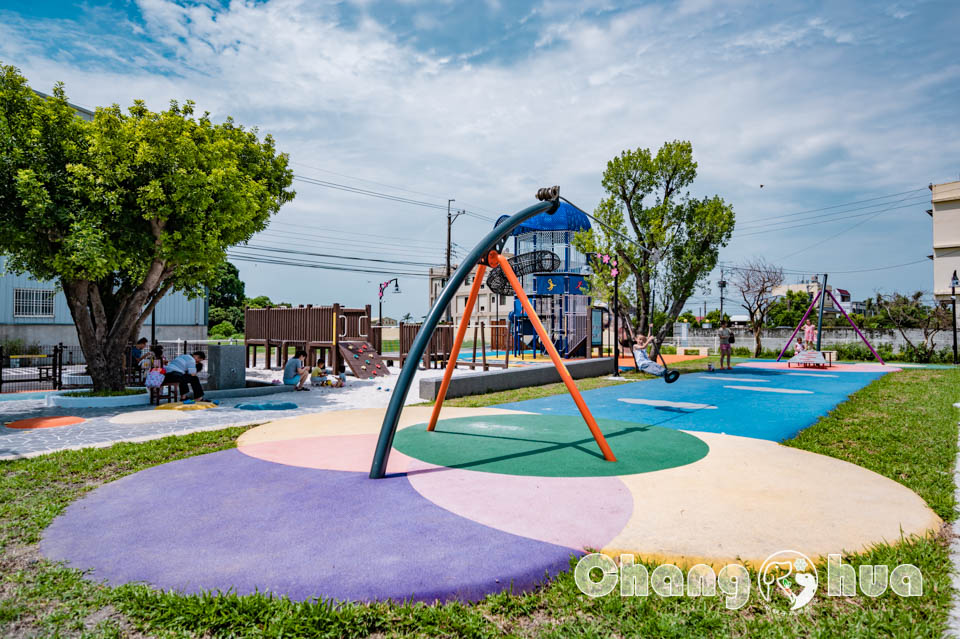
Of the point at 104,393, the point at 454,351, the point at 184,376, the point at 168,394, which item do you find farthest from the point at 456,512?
the point at 104,393

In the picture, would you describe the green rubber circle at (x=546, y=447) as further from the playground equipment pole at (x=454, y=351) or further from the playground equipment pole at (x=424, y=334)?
the playground equipment pole at (x=424, y=334)

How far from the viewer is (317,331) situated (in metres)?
21.4

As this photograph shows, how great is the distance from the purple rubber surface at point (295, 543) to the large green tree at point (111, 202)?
7.41 meters

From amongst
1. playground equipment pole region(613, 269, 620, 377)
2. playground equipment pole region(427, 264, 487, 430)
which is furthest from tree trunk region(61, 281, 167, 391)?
playground equipment pole region(613, 269, 620, 377)

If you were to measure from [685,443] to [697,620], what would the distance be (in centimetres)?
485

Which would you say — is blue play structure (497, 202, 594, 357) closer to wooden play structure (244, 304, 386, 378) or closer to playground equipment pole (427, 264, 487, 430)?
wooden play structure (244, 304, 386, 378)

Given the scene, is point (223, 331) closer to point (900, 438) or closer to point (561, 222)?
point (561, 222)

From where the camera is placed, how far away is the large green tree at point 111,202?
33.6ft

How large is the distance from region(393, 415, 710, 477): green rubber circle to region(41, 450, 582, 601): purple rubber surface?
4.68ft

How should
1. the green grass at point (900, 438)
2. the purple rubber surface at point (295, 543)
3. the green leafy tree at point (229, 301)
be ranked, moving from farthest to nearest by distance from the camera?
1. the green leafy tree at point (229, 301)
2. the green grass at point (900, 438)
3. the purple rubber surface at point (295, 543)

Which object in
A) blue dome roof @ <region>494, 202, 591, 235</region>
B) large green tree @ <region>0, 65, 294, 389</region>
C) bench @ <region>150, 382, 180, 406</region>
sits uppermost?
blue dome roof @ <region>494, 202, 591, 235</region>

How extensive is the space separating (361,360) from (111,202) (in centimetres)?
912

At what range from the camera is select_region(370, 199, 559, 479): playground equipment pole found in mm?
5695

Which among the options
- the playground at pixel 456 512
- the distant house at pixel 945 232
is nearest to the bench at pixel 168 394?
the playground at pixel 456 512
